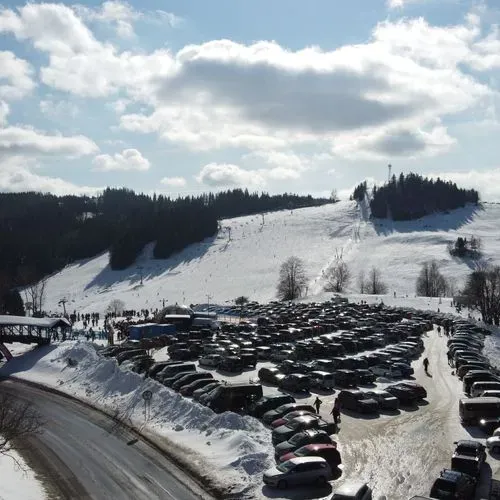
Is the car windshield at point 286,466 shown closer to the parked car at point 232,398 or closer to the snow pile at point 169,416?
the snow pile at point 169,416

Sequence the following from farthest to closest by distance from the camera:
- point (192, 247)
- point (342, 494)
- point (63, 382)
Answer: point (192, 247) < point (63, 382) < point (342, 494)

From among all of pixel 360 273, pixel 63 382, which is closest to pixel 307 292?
pixel 360 273

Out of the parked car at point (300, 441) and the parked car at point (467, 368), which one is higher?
the parked car at point (300, 441)

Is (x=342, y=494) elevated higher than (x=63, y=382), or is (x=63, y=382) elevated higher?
(x=342, y=494)

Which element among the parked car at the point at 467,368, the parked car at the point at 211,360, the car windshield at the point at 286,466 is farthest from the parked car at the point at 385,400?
the parked car at the point at 211,360

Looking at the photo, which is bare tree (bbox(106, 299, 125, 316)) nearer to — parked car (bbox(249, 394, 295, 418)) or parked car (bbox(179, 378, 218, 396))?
parked car (bbox(179, 378, 218, 396))

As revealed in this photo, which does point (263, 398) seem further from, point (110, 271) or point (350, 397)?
point (110, 271)

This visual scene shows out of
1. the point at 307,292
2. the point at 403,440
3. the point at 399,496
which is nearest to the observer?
the point at 399,496
